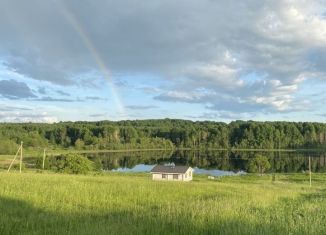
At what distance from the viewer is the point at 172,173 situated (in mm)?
63344

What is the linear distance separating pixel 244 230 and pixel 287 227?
1403 mm

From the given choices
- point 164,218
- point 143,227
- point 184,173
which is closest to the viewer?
point 143,227

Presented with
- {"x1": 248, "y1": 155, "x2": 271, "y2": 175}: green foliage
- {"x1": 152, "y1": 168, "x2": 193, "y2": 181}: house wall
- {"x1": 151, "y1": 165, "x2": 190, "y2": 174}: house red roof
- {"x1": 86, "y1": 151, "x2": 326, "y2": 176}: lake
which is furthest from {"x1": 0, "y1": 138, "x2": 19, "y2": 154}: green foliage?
{"x1": 152, "y1": 168, "x2": 193, "y2": 181}: house wall

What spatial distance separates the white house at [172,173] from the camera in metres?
61.9

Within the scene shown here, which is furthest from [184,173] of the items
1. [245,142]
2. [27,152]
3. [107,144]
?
[245,142]

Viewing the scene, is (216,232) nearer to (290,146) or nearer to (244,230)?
(244,230)

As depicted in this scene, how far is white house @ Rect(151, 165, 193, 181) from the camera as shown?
61.9 meters

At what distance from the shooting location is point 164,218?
1030 cm

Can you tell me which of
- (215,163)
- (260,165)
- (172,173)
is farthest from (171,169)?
(215,163)

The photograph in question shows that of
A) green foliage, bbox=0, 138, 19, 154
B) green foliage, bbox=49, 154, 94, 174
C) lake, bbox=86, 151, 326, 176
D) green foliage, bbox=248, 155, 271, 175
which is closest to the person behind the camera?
green foliage, bbox=49, 154, 94, 174

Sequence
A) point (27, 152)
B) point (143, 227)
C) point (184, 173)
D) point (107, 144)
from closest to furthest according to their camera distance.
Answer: point (143, 227), point (184, 173), point (27, 152), point (107, 144)

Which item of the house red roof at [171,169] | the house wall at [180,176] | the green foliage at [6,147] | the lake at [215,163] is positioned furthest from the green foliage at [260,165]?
the green foliage at [6,147]

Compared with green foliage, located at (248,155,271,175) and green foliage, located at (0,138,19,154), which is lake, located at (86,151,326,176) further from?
green foliage, located at (0,138,19,154)

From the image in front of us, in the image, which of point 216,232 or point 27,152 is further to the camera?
point 27,152
